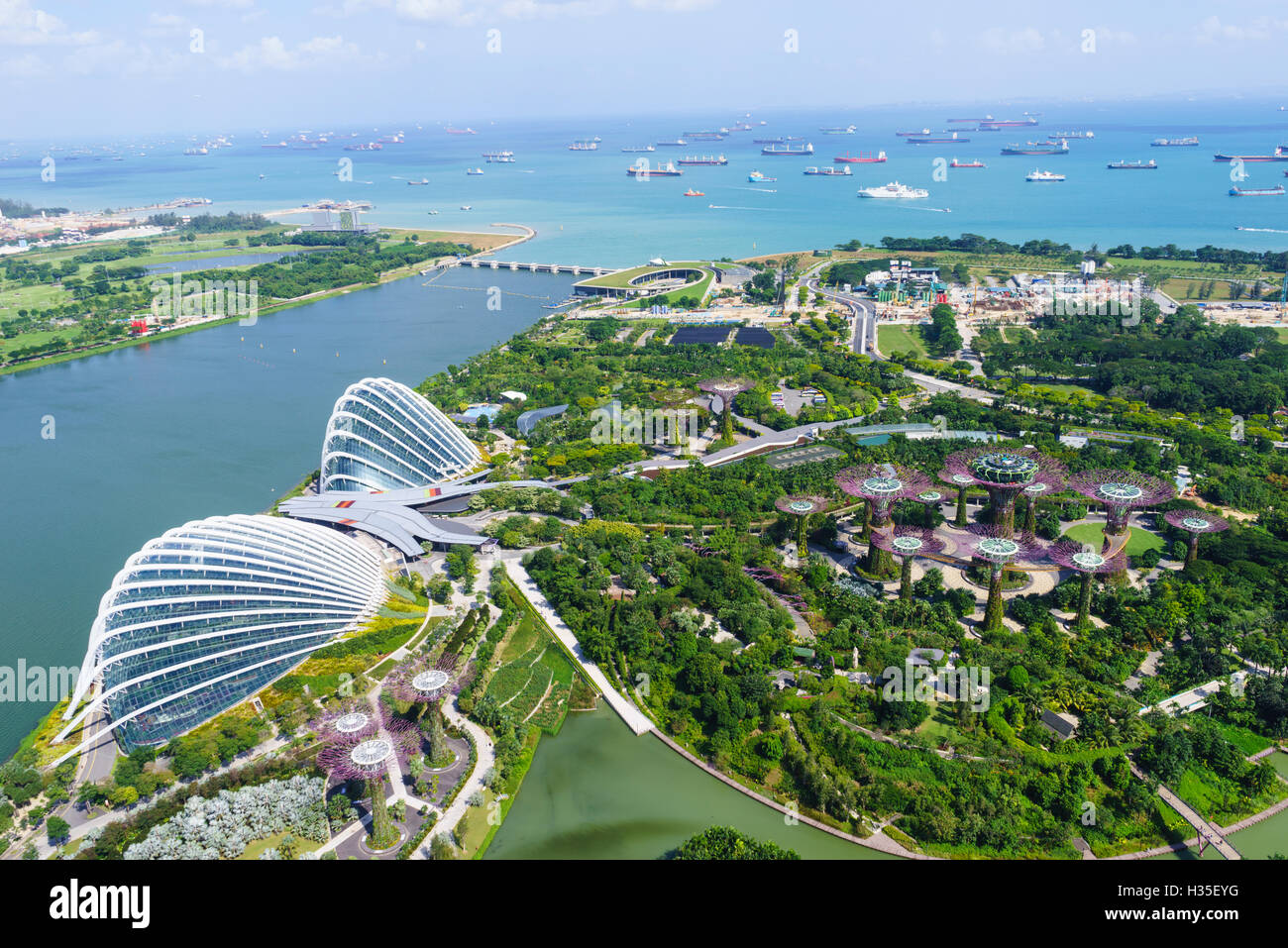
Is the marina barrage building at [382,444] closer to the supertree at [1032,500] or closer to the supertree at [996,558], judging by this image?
the supertree at [996,558]

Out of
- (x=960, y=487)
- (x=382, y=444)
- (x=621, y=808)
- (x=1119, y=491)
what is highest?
(x=382, y=444)

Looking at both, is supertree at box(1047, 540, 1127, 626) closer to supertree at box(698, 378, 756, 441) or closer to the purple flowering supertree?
the purple flowering supertree

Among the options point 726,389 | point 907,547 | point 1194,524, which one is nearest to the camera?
point 907,547

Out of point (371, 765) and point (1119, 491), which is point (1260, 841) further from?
point (371, 765)

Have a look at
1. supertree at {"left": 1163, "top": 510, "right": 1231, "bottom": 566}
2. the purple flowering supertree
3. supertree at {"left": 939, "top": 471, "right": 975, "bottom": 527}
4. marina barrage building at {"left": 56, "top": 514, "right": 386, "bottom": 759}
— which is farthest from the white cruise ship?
marina barrage building at {"left": 56, "top": 514, "right": 386, "bottom": 759}

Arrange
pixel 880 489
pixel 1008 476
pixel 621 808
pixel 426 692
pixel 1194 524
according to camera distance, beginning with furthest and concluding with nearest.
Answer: pixel 880 489, pixel 1008 476, pixel 1194 524, pixel 621 808, pixel 426 692

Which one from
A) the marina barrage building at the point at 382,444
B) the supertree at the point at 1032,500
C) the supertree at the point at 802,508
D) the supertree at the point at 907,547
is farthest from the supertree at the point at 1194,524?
the marina barrage building at the point at 382,444

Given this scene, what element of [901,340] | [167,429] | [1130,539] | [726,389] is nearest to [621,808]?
[1130,539]

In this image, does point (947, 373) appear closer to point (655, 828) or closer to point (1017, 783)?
point (1017, 783)
